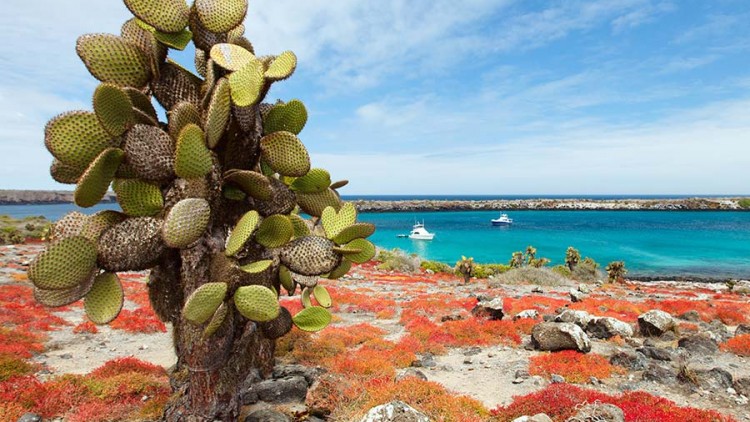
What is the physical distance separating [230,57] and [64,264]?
9.60 ft

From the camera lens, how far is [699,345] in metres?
10.7

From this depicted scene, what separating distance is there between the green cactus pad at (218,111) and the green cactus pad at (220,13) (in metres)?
0.99

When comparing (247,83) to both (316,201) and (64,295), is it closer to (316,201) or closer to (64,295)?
(316,201)

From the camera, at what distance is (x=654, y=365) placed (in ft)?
29.3

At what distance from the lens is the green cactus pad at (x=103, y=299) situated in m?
4.53

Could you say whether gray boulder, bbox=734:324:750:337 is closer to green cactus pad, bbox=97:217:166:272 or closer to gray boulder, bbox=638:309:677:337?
gray boulder, bbox=638:309:677:337

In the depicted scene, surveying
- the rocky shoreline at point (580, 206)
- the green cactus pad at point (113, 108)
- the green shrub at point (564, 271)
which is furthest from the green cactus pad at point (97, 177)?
the rocky shoreline at point (580, 206)

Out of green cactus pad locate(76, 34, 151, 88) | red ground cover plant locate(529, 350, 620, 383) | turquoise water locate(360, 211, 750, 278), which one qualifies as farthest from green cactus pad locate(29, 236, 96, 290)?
turquoise water locate(360, 211, 750, 278)

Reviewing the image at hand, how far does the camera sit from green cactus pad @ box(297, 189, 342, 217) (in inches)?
247

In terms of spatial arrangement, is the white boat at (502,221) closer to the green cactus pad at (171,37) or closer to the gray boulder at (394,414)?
the gray boulder at (394,414)

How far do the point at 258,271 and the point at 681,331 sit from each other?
14.8 m

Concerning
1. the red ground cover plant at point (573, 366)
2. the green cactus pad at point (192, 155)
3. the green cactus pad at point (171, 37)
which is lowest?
the red ground cover plant at point (573, 366)

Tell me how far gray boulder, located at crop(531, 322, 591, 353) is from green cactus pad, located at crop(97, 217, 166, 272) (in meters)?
9.98

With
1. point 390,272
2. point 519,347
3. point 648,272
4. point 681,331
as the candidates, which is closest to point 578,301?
point 681,331
